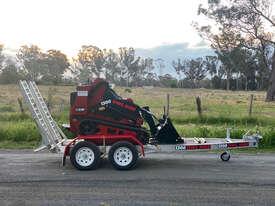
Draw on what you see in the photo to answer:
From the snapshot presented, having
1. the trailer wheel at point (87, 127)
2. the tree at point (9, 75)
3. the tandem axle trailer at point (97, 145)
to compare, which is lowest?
the tandem axle trailer at point (97, 145)

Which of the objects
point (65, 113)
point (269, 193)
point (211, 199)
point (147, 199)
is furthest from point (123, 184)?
point (65, 113)

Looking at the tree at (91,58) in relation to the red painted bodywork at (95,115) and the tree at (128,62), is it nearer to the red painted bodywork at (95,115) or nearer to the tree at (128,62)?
the tree at (128,62)

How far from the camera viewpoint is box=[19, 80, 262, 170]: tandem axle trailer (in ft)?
33.7

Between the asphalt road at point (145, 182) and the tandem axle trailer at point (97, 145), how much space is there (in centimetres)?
27

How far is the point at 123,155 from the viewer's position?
1034cm

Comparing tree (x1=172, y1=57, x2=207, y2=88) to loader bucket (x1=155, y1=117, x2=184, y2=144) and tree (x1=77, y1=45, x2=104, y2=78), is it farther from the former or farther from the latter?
loader bucket (x1=155, y1=117, x2=184, y2=144)

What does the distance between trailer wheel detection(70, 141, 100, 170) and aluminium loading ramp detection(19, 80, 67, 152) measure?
540 millimetres

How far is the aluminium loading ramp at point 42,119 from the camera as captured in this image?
10734 mm

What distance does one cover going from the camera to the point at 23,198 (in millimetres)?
7727

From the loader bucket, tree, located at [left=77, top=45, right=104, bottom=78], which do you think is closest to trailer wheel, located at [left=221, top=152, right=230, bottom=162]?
the loader bucket

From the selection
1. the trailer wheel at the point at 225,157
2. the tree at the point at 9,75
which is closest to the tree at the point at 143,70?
the tree at the point at 9,75

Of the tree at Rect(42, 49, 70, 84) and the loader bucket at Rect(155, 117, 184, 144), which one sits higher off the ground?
the tree at Rect(42, 49, 70, 84)

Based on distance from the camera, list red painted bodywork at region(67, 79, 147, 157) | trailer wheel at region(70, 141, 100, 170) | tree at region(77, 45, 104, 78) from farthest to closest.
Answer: tree at region(77, 45, 104, 78), red painted bodywork at region(67, 79, 147, 157), trailer wheel at region(70, 141, 100, 170)

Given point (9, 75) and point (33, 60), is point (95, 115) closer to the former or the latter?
point (9, 75)
